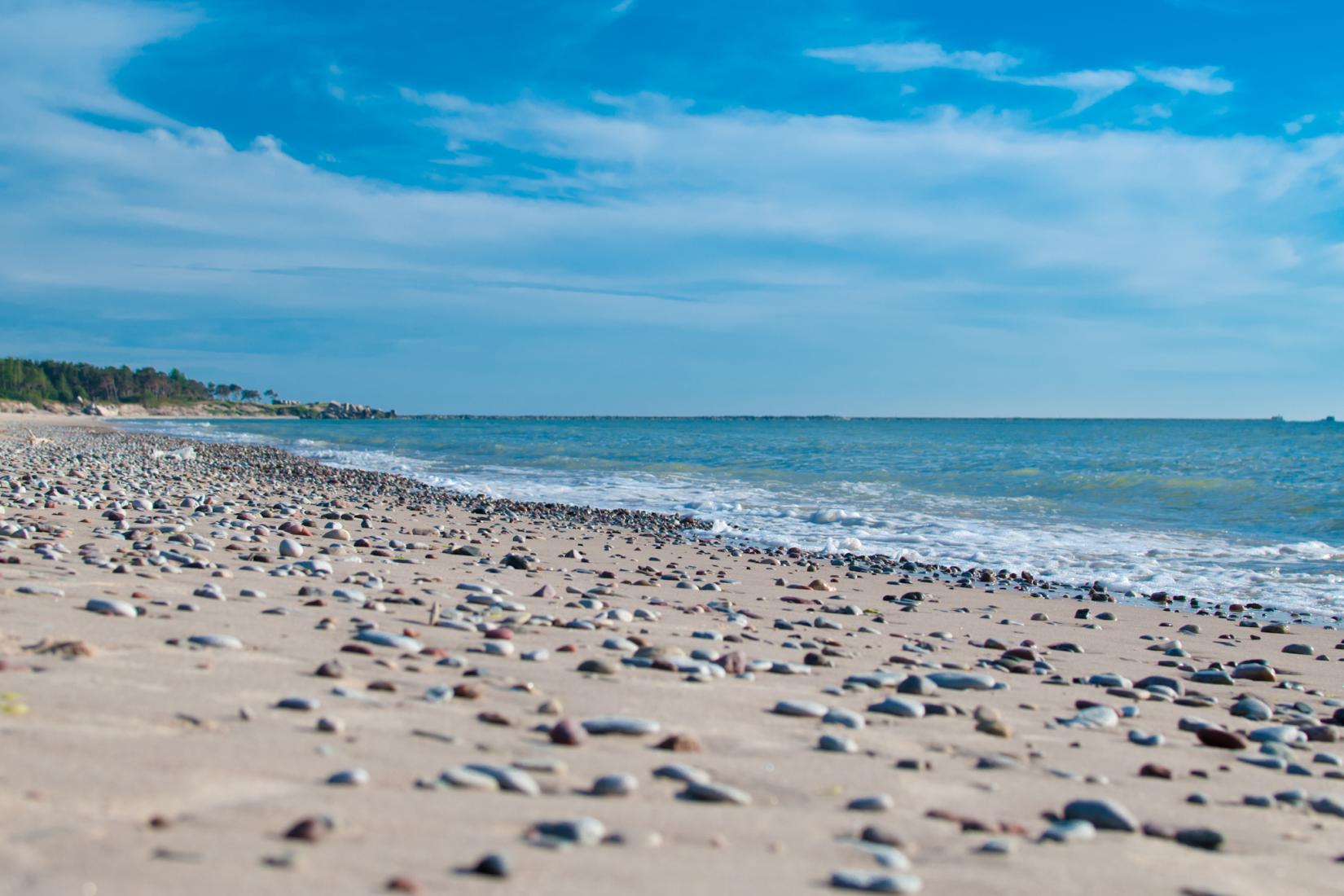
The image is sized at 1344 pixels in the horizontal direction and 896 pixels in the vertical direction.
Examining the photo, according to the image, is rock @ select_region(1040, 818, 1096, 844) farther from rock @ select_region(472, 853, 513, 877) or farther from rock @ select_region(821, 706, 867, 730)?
rock @ select_region(472, 853, 513, 877)

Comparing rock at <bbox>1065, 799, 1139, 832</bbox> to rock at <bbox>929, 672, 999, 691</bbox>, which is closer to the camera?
rock at <bbox>1065, 799, 1139, 832</bbox>

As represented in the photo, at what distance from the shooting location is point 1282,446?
5122 cm

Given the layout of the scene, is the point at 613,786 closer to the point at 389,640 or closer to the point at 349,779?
the point at 349,779

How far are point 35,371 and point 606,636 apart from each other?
404 feet

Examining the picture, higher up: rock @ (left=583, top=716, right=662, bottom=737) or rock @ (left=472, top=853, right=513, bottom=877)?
rock @ (left=472, top=853, right=513, bottom=877)

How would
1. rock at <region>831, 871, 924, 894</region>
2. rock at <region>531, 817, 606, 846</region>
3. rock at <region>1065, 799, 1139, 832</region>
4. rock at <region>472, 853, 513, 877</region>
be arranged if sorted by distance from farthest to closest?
rock at <region>1065, 799, 1139, 832</region> < rock at <region>531, 817, 606, 846</region> < rock at <region>831, 871, 924, 894</region> < rock at <region>472, 853, 513, 877</region>

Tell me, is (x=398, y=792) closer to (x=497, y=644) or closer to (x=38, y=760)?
(x=38, y=760)

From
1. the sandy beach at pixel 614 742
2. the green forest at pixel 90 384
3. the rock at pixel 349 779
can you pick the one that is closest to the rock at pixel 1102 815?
the sandy beach at pixel 614 742

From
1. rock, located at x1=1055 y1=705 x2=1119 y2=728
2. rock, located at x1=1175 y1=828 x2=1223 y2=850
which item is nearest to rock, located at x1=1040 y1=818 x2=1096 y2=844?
rock, located at x1=1175 y1=828 x2=1223 y2=850

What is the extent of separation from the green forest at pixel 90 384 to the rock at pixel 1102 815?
115664 millimetres

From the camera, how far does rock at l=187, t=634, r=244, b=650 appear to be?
381cm

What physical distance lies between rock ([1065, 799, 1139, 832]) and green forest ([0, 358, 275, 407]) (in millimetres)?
115664

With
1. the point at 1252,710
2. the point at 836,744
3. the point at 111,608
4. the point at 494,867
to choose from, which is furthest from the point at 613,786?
the point at 1252,710

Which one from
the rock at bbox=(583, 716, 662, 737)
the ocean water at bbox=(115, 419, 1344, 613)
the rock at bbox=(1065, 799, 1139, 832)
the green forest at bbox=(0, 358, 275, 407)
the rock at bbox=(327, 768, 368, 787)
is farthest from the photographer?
the green forest at bbox=(0, 358, 275, 407)
